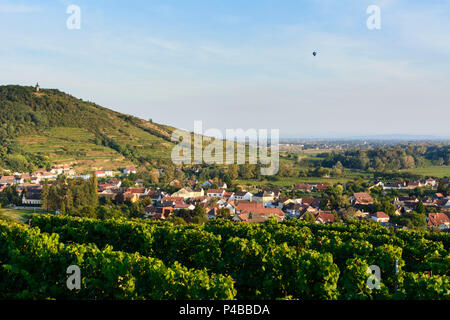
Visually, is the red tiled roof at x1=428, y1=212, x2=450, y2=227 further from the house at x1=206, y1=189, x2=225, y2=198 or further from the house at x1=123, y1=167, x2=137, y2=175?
the house at x1=123, y1=167, x2=137, y2=175

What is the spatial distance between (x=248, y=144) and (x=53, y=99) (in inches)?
2846

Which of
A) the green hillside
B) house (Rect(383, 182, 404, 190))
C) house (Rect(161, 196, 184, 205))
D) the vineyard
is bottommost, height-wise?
house (Rect(161, 196, 184, 205))

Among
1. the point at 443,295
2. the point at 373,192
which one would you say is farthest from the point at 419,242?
the point at 373,192

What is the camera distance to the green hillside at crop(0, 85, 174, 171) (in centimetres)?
9131

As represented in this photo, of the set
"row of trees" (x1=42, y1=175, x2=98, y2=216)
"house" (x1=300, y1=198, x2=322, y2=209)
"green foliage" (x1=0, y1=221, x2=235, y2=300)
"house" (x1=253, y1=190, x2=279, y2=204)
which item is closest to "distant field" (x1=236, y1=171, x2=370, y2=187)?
"house" (x1=253, y1=190, x2=279, y2=204)

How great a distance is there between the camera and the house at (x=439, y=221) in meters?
39.3

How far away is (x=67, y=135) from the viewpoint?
108 metres

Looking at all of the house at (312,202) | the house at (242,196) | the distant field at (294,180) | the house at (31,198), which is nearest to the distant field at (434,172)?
the distant field at (294,180)

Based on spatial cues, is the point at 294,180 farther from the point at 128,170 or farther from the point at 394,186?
the point at 128,170

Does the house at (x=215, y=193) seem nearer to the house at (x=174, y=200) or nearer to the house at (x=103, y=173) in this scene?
the house at (x=174, y=200)

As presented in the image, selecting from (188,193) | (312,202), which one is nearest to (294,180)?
(312,202)

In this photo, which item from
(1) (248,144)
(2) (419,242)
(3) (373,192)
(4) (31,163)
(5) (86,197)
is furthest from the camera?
(1) (248,144)
